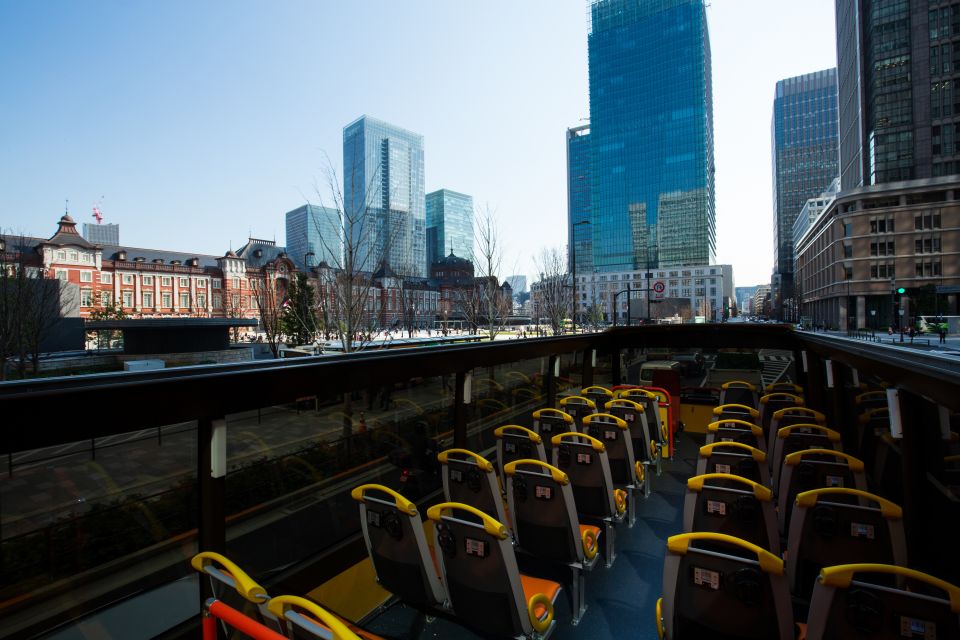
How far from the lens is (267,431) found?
3229 millimetres

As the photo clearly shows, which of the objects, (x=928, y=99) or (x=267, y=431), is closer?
(x=267, y=431)

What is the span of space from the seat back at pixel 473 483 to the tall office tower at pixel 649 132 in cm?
11170

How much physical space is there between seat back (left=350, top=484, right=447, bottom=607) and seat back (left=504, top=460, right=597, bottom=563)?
857 mm

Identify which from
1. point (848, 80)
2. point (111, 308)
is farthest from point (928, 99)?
point (111, 308)

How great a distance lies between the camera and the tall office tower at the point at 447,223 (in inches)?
4902

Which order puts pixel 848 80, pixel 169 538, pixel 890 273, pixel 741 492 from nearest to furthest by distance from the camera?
pixel 169 538 < pixel 741 492 < pixel 890 273 < pixel 848 80

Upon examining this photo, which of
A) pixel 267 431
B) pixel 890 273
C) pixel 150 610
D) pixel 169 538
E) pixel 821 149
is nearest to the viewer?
pixel 150 610

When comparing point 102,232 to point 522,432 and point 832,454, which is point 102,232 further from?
point 832,454

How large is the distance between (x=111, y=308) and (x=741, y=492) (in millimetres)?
59941

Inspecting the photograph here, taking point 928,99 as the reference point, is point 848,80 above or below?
above

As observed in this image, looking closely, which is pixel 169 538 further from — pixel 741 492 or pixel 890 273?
pixel 890 273

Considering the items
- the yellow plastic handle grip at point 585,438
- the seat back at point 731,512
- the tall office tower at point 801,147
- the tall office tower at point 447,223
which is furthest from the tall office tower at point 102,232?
the tall office tower at point 801,147

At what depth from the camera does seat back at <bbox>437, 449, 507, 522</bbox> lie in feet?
10.6

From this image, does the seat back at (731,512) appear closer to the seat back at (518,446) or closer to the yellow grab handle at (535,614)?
the yellow grab handle at (535,614)
